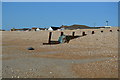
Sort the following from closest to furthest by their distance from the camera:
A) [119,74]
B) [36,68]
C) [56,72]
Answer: [119,74] < [56,72] < [36,68]

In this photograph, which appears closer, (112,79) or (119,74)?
(112,79)

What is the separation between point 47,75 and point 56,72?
521 millimetres

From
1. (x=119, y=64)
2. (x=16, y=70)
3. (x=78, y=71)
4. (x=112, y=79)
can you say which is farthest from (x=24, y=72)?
(x=119, y=64)

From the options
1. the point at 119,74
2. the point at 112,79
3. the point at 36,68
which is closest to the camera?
the point at 112,79

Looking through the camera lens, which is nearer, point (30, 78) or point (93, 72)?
point (30, 78)

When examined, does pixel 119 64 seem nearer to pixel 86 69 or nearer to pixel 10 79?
pixel 86 69

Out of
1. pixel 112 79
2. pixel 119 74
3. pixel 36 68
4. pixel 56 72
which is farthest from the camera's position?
pixel 36 68

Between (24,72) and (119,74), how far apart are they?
3527 mm

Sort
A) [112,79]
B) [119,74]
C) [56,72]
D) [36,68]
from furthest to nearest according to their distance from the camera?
[36,68] < [56,72] < [119,74] < [112,79]

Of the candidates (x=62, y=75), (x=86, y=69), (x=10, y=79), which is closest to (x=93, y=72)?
(x=86, y=69)

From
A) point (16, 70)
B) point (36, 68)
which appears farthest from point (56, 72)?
point (16, 70)

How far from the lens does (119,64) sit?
8.38 meters

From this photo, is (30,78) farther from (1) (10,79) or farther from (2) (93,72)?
(2) (93,72)

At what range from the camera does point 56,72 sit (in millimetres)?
7586
